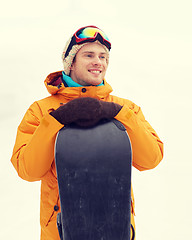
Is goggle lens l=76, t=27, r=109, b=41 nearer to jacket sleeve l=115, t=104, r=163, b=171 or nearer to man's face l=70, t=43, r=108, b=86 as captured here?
man's face l=70, t=43, r=108, b=86

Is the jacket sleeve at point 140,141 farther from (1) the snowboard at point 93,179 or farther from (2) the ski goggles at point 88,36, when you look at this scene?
(2) the ski goggles at point 88,36

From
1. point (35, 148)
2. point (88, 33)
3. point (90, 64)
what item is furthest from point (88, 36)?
point (35, 148)

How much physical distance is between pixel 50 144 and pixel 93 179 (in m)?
0.30

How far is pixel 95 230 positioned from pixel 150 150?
20.7 inches

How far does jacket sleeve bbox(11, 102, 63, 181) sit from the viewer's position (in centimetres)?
154

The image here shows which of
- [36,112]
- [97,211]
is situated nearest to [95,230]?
[97,211]

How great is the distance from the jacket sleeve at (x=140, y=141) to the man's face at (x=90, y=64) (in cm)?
36

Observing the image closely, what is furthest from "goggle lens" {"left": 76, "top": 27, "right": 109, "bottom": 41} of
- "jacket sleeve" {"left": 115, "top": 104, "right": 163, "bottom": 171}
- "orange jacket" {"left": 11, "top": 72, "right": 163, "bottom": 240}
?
"jacket sleeve" {"left": 115, "top": 104, "right": 163, "bottom": 171}

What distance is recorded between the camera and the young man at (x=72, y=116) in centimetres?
152

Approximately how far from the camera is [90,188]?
4.91 feet

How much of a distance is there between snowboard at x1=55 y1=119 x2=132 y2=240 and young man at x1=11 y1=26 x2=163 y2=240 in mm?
79

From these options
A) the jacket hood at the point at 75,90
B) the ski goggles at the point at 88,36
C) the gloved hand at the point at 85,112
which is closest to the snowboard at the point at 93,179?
the gloved hand at the point at 85,112

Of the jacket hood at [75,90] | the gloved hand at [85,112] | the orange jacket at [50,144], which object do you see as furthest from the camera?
the jacket hood at [75,90]

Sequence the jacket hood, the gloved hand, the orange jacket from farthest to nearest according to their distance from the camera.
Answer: the jacket hood < the orange jacket < the gloved hand
